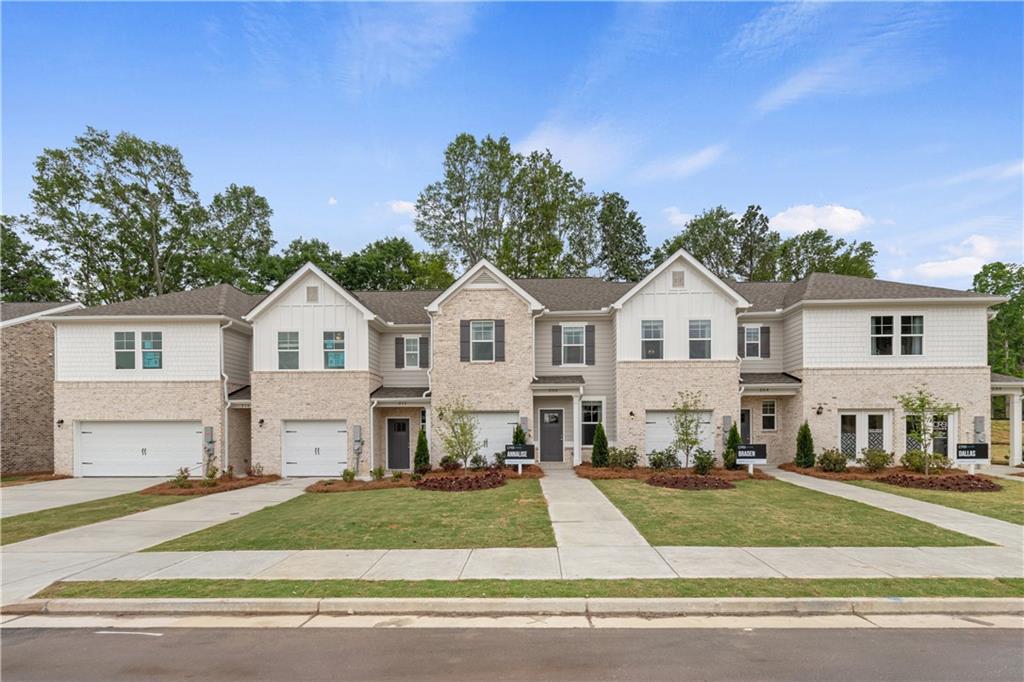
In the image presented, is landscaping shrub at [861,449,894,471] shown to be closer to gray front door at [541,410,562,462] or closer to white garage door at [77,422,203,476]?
gray front door at [541,410,562,462]

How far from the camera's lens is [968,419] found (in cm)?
1969

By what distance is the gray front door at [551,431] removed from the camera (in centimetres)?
2125

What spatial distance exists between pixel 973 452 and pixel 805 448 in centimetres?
493

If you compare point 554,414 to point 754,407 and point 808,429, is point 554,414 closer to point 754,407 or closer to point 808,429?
point 754,407

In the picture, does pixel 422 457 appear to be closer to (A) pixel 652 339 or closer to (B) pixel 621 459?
(B) pixel 621 459

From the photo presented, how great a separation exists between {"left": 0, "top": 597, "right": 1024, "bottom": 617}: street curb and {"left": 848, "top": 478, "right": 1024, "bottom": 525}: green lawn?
7.10 meters

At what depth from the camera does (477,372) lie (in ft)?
65.2

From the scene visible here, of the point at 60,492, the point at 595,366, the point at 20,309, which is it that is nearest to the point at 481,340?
the point at 595,366

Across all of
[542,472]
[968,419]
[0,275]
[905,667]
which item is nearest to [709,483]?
[542,472]

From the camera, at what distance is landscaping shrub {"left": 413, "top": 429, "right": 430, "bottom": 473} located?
18703mm

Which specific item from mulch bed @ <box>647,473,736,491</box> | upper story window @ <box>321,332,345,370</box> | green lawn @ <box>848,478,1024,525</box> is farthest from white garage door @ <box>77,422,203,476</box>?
A: green lawn @ <box>848,478,1024,525</box>

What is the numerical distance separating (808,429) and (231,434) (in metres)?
22.0

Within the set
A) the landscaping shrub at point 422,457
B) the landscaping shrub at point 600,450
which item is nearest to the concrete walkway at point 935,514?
Answer: the landscaping shrub at point 600,450

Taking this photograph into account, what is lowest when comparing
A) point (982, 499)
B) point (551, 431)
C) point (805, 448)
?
point (982, 499)
